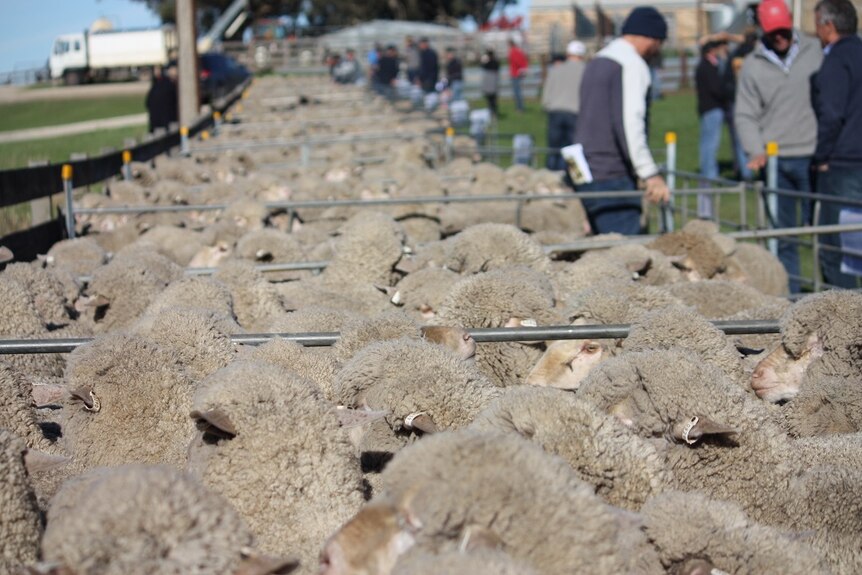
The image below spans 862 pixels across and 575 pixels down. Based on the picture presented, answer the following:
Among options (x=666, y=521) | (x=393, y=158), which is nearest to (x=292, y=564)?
(x=666, y=521)

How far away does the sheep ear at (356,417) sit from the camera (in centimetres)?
266

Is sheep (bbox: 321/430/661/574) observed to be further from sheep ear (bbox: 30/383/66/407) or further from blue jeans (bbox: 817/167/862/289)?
blue jeans (bbox: 817/167/862/289)

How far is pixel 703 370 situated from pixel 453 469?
1.07 meters

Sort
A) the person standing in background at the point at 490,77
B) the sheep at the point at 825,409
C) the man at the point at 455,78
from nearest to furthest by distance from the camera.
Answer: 1. the sheep at the point at 825,409
2. the person standing in background at the point at 490,77
3. the man at the point at 455,78

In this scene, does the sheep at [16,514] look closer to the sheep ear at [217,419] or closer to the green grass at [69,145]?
the sheep ear at [217,419]

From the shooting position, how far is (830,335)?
3.70m

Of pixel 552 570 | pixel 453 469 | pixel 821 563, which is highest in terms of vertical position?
pixel 453 469

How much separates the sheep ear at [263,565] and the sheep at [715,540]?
0.77 metres

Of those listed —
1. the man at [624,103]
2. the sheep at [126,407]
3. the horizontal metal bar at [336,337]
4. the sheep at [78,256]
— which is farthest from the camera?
the man at [624,103]

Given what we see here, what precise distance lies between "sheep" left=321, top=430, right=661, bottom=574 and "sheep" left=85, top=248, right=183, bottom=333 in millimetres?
2885

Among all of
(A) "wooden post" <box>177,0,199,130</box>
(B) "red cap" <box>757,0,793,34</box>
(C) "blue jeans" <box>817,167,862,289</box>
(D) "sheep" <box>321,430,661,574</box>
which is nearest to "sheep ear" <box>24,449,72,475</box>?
(D) "sheep" <box>321,430,661,574</box>

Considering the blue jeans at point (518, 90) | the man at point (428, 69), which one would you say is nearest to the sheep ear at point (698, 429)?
the man at point (428, 69)

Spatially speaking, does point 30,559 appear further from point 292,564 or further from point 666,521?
point 666,521

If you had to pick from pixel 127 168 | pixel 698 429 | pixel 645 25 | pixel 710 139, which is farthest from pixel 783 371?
pixel 710 139
